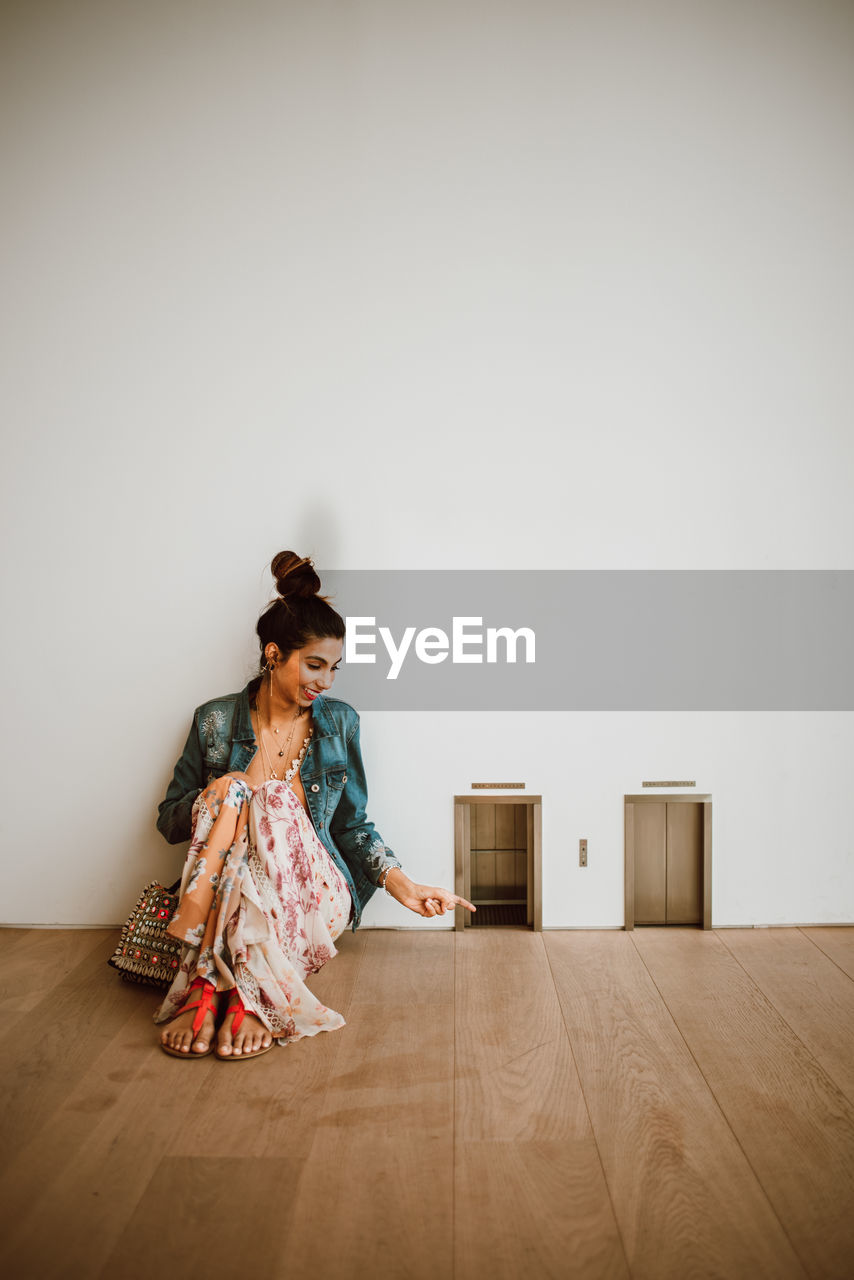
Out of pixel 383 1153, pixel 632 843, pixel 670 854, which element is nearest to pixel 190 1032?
pixel 383 1153

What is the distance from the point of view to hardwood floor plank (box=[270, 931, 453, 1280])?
3.98 ft

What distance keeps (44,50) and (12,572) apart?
142 cm

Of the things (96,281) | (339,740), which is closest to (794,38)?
(96,281)

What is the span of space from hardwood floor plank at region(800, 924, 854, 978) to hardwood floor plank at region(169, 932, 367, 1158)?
1.28m

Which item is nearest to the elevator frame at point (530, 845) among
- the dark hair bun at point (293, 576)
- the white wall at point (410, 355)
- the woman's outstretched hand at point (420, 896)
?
the white wall at point (410, 355)

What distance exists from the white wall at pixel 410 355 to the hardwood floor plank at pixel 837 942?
0.35 feet

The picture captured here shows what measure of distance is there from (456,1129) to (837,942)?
135 centimetres

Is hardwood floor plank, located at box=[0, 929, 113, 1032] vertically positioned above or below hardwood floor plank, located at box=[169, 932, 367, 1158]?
above

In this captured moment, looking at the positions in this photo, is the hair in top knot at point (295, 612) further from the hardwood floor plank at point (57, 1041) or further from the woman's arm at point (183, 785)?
the hardwood floor plank at point (57, 1041)

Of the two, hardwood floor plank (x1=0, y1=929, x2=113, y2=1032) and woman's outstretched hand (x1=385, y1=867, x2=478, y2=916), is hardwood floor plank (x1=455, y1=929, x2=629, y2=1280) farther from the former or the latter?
hardwood floor plank (x1=0, y1=929, x2=113, y2=1032)

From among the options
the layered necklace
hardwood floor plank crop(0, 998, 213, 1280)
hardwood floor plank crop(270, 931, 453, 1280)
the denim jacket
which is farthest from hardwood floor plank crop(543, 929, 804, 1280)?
the layered necklace

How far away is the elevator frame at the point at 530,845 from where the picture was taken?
237 centimetres

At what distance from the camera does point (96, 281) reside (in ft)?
7.63

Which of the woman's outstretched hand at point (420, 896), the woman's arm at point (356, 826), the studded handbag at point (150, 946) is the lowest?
the studded handbag at point (150, 946)
